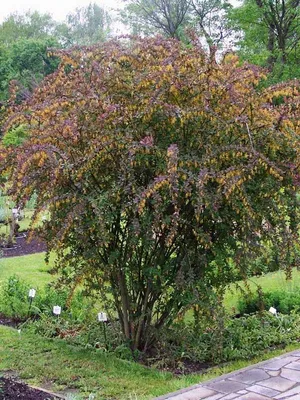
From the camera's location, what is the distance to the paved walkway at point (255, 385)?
14.0 ft

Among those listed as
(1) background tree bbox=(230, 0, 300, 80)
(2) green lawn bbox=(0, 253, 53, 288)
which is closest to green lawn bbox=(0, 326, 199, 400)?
(2) green lawn bbox=(0, 253, 53, 288)

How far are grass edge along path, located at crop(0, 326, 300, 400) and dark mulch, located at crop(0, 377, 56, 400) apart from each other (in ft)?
0.95

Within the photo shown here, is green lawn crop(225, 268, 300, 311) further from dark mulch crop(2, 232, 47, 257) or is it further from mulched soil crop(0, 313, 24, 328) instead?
dark mulch crop(2, 232, 47, 257)

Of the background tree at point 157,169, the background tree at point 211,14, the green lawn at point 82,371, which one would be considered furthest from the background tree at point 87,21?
the green lawn at point 82,371

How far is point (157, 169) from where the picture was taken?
489 centimetres

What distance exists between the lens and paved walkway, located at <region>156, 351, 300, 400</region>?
4.26m

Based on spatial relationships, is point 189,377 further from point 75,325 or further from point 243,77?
point 243,77

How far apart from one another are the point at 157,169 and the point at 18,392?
2.06 metres

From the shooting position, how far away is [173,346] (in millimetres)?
5559

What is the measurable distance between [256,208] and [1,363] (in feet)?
8.84

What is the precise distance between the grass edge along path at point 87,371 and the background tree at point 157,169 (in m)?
0.59

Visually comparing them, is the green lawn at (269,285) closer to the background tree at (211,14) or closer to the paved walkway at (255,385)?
the paved walkway at (255,385)

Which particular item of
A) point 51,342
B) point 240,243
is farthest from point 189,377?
point 51,342

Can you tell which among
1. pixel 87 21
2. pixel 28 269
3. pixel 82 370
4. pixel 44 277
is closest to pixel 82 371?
pixel 82 370
